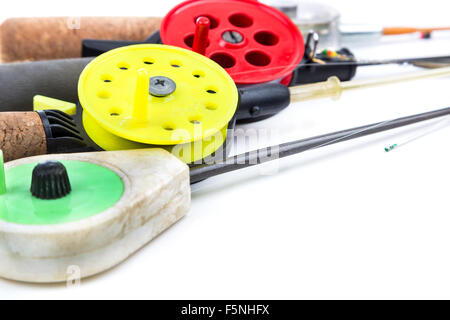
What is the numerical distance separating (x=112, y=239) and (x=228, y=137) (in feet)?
0.99

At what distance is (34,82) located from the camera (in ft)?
3.15

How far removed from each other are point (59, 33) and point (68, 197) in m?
0.76

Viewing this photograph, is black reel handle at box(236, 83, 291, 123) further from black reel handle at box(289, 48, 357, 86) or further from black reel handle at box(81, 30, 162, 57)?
black reel handle at box(81, 30, 162, 57)

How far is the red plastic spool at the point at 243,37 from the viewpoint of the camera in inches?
41.5

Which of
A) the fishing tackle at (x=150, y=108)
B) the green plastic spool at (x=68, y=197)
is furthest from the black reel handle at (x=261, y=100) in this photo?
the green plastic spool at (x=68, y=197)

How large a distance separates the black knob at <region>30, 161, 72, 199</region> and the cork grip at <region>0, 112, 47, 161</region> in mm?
127

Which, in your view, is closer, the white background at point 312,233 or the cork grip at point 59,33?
the white background at point 312,233

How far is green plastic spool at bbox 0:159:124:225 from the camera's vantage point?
0.59 m

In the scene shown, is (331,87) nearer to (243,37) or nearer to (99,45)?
(243,37)

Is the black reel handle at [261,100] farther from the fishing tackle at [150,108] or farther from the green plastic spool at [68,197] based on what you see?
the green plastic spool at [68,197]

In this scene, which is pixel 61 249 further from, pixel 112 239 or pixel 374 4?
pixel 374 4

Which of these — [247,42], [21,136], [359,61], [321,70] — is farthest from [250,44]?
[21,136]

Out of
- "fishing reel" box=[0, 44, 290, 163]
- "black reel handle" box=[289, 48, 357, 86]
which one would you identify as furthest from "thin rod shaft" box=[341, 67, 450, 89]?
"fishing reel" box=[0, 44, 290, 163]

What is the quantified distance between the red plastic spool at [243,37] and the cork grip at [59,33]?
0.67 ft
